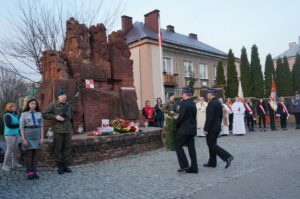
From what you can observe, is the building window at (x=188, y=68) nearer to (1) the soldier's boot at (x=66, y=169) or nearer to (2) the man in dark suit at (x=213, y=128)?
(2) the man in dark suit at (x=213, y=128)

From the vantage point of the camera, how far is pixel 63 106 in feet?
22.9

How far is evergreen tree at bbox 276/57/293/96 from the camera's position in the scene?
33.2 meters

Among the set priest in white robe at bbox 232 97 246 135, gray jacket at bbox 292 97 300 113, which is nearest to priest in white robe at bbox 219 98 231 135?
priest in white robe at bbox 232 97 246 135

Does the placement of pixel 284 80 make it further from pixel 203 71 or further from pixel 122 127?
pixel 122 127

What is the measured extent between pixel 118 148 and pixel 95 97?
7.15 ft

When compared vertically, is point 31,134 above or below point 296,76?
below

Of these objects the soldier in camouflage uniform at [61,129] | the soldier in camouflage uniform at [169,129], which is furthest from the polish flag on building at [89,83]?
the soldier in camouflage uniform at [61,129]

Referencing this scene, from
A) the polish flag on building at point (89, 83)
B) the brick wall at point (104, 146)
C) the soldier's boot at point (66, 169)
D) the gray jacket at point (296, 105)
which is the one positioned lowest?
the soldier's boot at point (66, 169)

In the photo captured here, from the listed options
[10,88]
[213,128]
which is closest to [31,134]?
[213,128]

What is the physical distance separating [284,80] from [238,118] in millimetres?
21627

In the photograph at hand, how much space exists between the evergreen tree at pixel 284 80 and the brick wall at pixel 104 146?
89.7 feet

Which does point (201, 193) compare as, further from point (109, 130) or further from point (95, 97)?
point (95, 97)

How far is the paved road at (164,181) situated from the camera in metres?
4.90

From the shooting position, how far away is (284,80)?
3312cm
